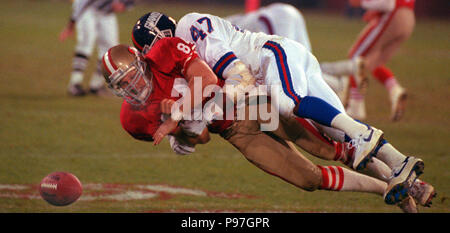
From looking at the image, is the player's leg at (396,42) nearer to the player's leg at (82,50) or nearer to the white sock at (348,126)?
the player's leg at (82,50)

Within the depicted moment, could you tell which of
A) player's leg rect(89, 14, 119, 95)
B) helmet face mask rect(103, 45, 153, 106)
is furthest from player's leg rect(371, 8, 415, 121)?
helmet face mask rect(103, 45, 153, 106)

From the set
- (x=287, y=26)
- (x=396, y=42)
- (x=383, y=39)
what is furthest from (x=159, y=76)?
(x=396, y=42)

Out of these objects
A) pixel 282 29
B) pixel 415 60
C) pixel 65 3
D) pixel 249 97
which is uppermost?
pixel 249 97

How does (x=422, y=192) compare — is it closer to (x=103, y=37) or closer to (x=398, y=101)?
(x=398, y=101)

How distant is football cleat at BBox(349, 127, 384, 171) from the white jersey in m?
0.86

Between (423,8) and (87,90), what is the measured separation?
543 inches

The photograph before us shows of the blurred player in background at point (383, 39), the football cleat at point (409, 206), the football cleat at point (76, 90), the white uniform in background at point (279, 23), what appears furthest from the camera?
the football cleat at point (76, 90)

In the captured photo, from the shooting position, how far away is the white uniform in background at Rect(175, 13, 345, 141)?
12.8ft

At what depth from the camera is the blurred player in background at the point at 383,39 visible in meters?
7.39

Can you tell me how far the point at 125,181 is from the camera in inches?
202

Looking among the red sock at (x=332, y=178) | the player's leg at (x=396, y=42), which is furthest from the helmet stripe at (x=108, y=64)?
the player's leg at (x=396, y=42)

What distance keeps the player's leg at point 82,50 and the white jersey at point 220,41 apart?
4.69 m

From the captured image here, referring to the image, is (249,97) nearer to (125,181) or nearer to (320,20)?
(125,181)

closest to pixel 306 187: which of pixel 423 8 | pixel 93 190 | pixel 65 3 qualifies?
pixel 93 190
